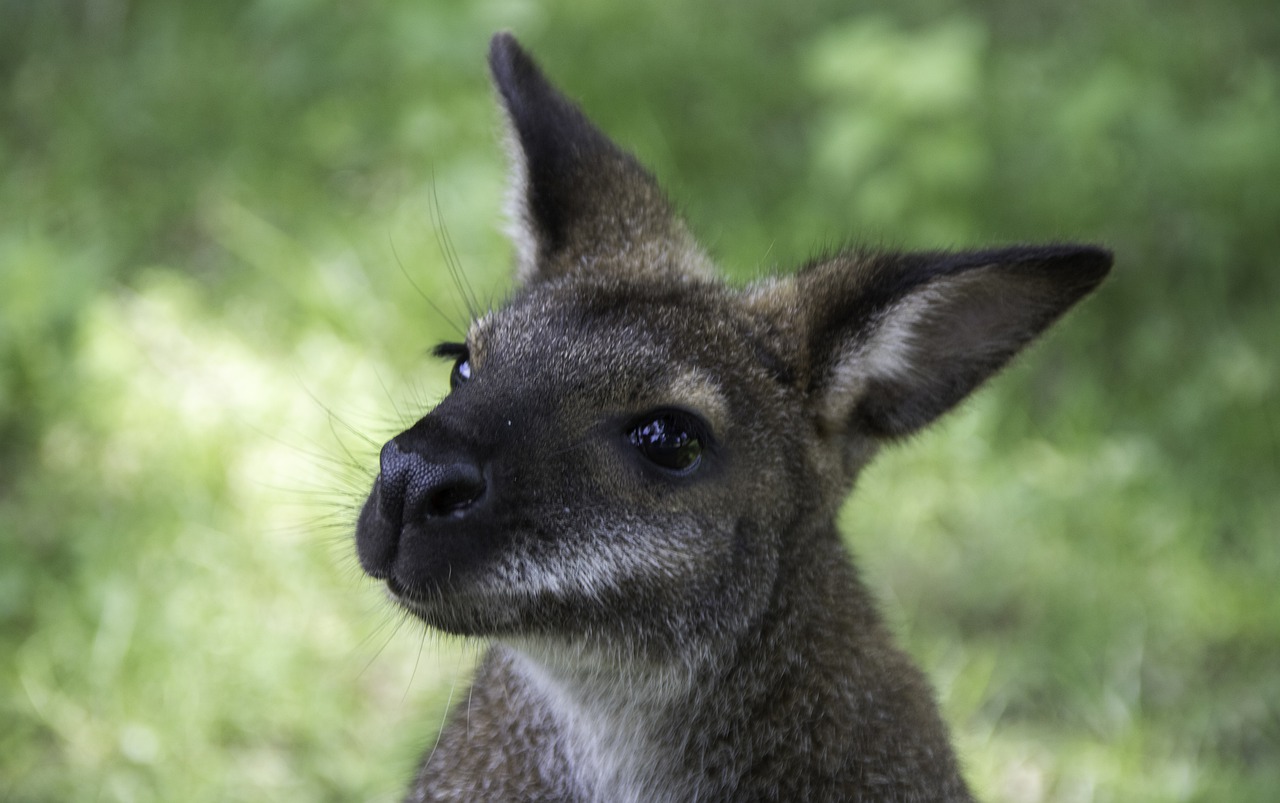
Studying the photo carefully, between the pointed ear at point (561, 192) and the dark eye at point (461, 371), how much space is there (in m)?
0.36

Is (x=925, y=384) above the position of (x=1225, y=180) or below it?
below

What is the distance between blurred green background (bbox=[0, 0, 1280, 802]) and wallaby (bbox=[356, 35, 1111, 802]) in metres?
0.63

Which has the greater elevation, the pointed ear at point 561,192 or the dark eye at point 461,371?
the pointed ear at point 561,192

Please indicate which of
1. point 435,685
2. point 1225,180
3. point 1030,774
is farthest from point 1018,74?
point 435,685

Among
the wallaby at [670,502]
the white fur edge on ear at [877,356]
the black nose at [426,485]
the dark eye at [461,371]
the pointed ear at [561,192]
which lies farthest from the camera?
the pointed ear at [561,192]

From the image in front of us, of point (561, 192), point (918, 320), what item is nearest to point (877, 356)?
point (918, 320)

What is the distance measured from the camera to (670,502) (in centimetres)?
327

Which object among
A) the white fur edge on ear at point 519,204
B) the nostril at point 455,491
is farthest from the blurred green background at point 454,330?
the nostril at point 455,491

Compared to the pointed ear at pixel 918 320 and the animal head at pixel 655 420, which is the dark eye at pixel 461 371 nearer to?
the animal head at pixel 655 420

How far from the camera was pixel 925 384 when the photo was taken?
364 cm

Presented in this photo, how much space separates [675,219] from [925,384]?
38.8 inches

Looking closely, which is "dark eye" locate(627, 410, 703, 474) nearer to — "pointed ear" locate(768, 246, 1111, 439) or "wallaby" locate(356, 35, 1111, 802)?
"wallaby" locate(356, 35, 1111, 802)

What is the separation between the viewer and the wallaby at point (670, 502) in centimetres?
313

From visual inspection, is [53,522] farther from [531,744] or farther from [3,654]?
[531,744]
